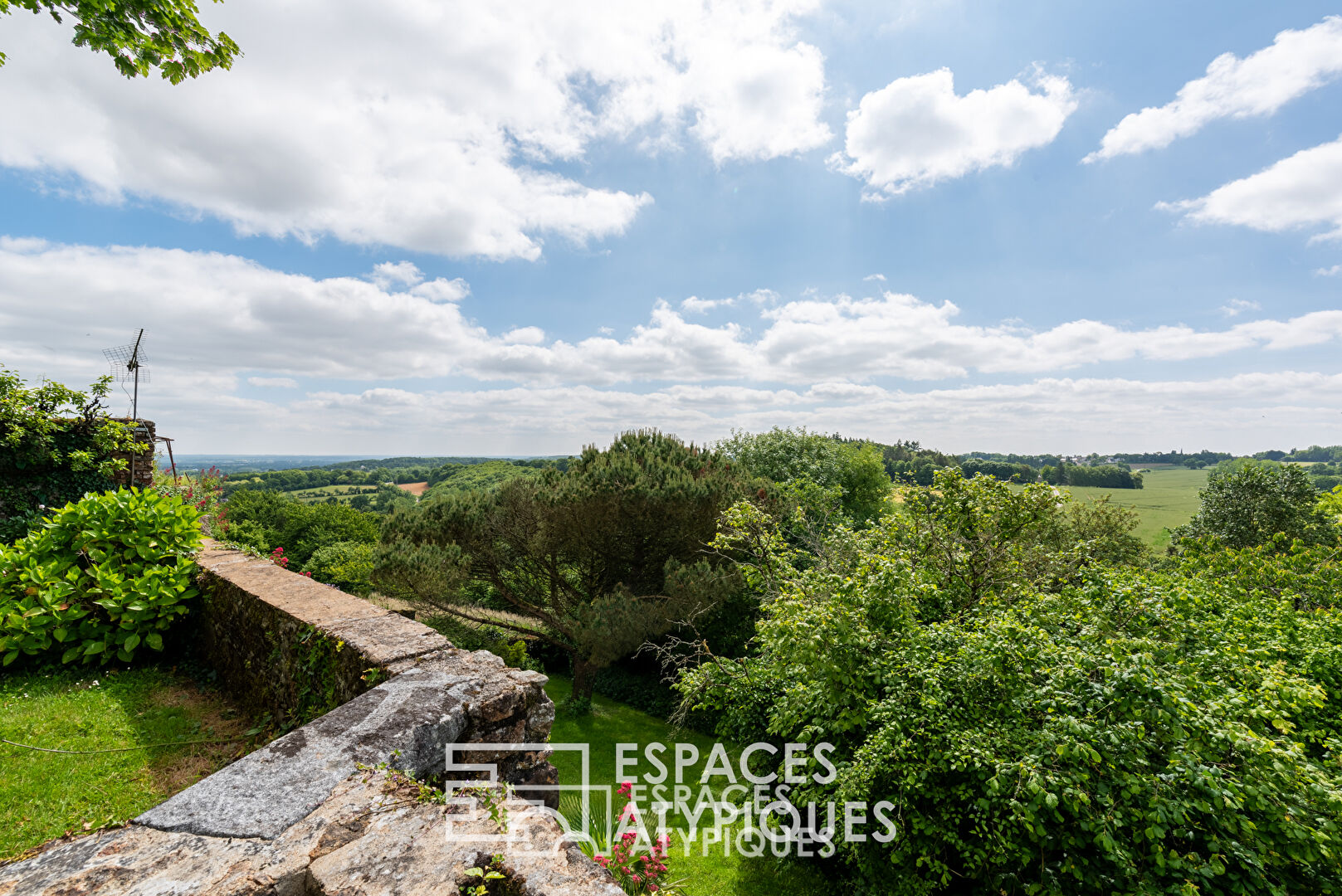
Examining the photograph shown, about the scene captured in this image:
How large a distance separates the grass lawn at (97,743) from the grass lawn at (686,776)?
4457 mm

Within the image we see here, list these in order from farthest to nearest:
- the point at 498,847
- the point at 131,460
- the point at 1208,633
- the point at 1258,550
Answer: the point at 1258,550 < the point at 131,460 < the point at 1208,633 < the point at 498,847

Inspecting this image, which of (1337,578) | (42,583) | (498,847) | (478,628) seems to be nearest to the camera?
(498,847)

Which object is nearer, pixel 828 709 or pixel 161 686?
Result: pixel 161 686

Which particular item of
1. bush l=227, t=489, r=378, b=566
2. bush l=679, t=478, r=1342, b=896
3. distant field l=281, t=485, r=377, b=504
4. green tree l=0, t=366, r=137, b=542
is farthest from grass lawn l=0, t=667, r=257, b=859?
distant field l=281, t=485, r=377, b=504

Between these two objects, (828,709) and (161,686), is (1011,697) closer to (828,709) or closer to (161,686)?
(828,709)

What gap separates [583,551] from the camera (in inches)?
465

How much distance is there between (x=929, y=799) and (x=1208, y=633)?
2579 mm

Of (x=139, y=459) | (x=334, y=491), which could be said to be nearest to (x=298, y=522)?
(x=139, y=459)

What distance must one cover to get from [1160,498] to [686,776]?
59.0 metres

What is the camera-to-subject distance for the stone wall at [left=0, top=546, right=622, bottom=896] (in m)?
1.72

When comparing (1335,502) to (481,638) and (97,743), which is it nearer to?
(481,638)

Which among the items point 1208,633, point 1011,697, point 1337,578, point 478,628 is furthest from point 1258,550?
point 478,628

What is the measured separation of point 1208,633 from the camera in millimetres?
4152

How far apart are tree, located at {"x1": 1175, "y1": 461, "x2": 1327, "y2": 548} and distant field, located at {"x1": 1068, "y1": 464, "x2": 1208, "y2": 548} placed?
254cm
